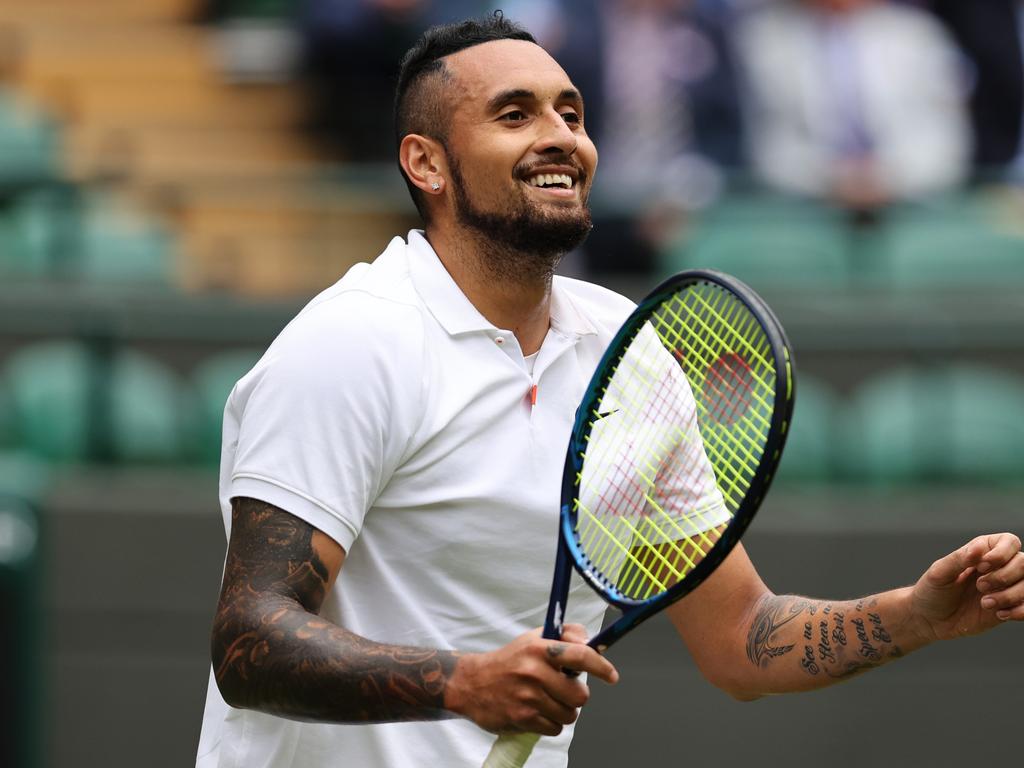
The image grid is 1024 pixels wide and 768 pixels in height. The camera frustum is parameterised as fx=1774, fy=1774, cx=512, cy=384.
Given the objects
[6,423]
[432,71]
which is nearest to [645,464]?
[432,71]

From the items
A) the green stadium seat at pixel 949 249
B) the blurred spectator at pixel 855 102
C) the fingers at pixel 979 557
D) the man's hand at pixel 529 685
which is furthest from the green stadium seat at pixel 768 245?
the man's hand at pixel 529 685

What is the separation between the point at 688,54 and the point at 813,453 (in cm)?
179

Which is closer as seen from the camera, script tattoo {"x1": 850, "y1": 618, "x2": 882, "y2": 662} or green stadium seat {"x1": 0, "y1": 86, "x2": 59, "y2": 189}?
script tattoo {"x1": 850, "y1": 618, "x2": 882, "y2": 662}

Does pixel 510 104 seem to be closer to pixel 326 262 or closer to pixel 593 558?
pixel 593 558

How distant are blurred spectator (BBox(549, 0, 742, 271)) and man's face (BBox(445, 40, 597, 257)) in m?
3.51

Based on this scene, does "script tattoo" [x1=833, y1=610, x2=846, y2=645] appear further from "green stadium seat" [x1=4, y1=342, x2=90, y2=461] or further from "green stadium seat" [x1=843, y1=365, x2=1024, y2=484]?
"green stadium seat" [x1=4, y1=342, x2=90, y2=461]

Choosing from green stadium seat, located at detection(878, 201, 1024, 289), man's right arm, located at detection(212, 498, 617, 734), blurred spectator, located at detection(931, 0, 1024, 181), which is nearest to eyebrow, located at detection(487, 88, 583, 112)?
man's right arm, located at detection(212, 498, 617, 734)

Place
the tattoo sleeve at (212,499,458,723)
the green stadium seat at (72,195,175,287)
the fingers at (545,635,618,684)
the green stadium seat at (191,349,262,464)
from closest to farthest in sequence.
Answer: the fingers at (545,635,618,684)
the tattoo sleeve at (212,499,458,723)
the green stadium seat at (191,349,262,464)
the green stadium seat at (72,195,175,287)

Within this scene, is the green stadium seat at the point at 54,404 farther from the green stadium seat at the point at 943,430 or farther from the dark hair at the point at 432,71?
the dark hair at the point at 432,71

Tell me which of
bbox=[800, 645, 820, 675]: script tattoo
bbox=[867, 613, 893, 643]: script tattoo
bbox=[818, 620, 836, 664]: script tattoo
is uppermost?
bbox=[867, 613, 893, 643]: script tattoo

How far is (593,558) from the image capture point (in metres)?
2.75

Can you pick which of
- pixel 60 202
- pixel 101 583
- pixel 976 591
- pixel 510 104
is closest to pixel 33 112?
pixel 60 202

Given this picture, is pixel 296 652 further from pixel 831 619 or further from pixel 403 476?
pixel 831 619

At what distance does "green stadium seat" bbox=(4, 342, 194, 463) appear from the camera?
5750mm
